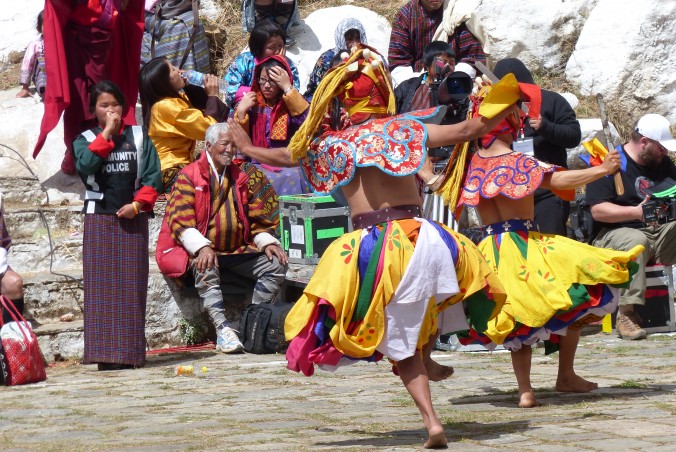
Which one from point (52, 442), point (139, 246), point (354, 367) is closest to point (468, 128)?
point (52, 442)

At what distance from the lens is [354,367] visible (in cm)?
825

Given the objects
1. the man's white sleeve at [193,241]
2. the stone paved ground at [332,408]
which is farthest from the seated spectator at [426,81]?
the stone paved ground at [332,408]

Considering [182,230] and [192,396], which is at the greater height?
[182,230]

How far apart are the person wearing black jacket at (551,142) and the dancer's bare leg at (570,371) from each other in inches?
89.5

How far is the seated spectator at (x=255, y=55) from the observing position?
10617 millimetres

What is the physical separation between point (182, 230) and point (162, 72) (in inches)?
61.6

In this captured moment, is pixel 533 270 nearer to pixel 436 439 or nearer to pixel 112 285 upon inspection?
pixel 436 439

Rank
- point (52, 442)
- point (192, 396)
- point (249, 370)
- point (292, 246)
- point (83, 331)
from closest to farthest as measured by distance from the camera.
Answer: point (52, 442)
point (192, 396)
point (249, 370)
point (83, 331)
point (292, 246)

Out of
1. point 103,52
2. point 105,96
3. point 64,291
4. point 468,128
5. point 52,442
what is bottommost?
point 52,442

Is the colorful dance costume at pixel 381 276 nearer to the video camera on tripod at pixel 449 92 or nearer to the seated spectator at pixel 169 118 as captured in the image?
the video camera on tripod at pixel 449 92

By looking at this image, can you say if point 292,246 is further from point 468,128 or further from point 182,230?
point 468,128

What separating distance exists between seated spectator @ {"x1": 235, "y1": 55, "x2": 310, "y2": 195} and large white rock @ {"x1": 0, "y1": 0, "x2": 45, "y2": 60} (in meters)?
3.79

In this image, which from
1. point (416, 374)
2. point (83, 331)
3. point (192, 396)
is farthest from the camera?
point (83, 331)

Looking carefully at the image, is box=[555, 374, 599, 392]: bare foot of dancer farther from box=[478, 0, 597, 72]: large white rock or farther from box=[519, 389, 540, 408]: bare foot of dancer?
box=[478, 0, 597, 72]: large white rock
